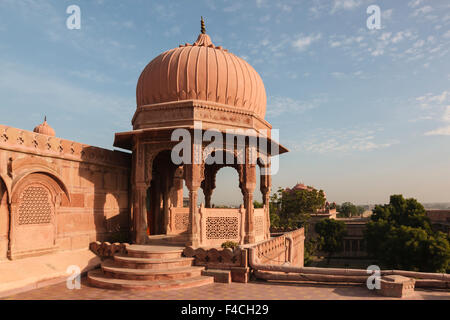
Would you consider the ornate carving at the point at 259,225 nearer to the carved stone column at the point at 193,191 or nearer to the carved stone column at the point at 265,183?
the carved stone column at the point at 265,183

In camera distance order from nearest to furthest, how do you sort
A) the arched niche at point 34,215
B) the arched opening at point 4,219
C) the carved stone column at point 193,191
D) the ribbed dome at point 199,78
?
the arched opening at point 4,219 < the arched niche at point 34,215 < the carved stone column at point 193,191 < the ribbed dome at point 199,78

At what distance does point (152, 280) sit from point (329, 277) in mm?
4436

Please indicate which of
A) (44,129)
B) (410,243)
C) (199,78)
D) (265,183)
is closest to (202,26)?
(199,78)

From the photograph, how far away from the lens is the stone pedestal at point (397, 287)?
7.31 metres

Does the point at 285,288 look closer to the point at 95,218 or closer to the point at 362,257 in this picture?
the point at 95,218

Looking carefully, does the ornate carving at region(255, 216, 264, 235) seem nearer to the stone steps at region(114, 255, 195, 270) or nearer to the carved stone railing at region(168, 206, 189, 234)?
the carved stone railing at region(168, 206, 189, 234)

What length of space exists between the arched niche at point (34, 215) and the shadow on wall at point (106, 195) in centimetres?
88

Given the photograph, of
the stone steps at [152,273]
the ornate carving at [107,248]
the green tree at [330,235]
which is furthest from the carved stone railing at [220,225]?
the green tree at [330,235]

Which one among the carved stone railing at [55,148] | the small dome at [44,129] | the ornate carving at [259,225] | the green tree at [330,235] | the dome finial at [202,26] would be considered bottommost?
the green tree at [330,235]

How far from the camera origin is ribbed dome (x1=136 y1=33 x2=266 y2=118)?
12.1 meters

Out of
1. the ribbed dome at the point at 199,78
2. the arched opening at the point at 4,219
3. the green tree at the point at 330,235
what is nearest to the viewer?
the arched opening at the point at 4,219

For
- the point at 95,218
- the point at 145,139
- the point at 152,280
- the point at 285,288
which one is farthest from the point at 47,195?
the point at 285,288

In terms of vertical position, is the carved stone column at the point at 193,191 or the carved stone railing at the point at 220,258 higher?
the carved stone column at the point at 193,191
